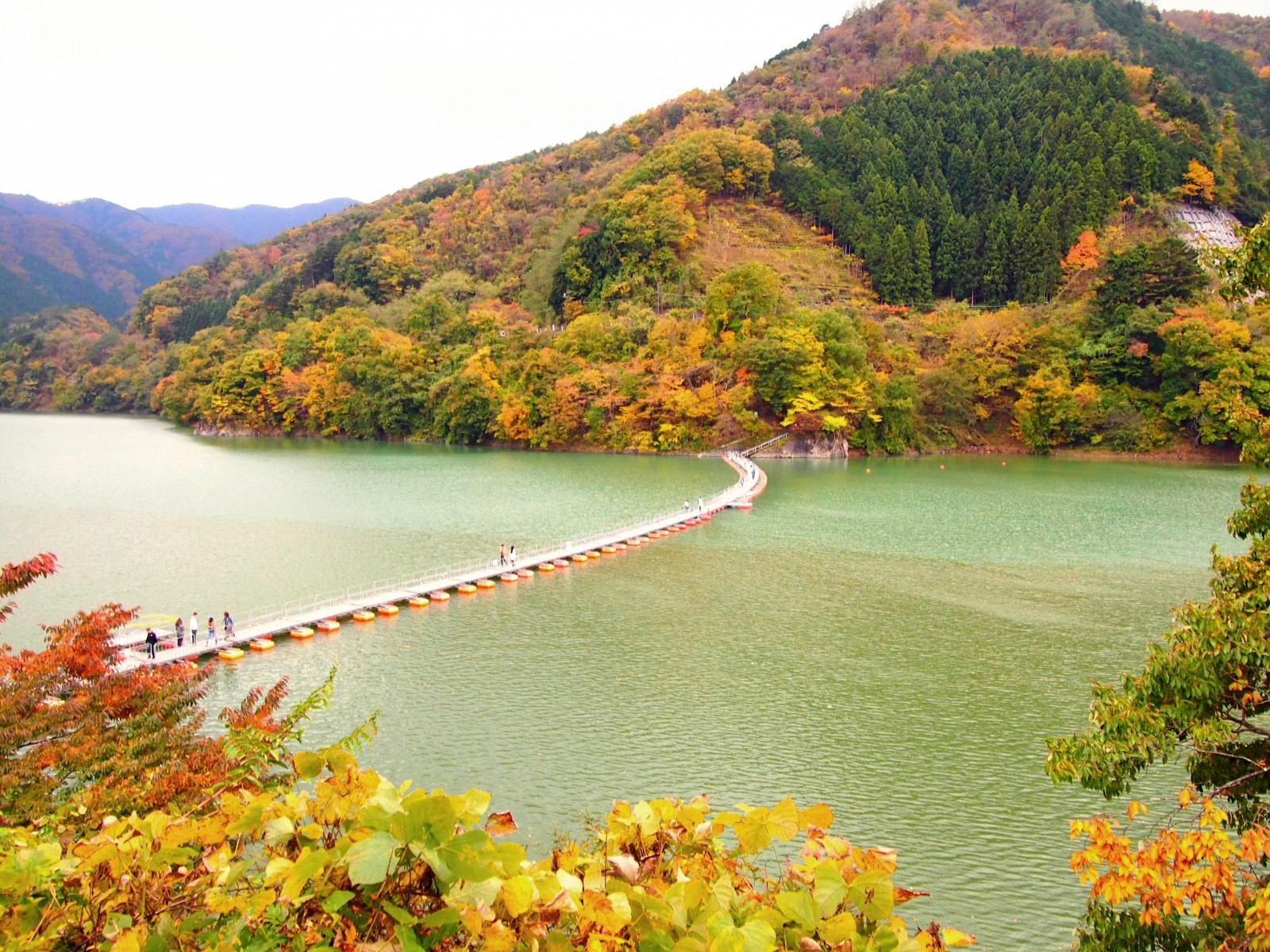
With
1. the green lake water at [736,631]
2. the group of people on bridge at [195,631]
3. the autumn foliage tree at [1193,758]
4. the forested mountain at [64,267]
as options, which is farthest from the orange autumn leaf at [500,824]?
the forested mountain at [64,267]

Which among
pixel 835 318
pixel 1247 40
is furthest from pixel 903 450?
pixel 1247 40

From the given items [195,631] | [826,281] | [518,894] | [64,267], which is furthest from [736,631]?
[64,267]

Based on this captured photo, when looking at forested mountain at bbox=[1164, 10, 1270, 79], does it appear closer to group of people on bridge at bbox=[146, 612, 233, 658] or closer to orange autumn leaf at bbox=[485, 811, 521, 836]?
group of people on bridge at bbox=[146, 612, 233, 658]

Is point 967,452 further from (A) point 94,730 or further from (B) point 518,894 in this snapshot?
(B) point 518,894

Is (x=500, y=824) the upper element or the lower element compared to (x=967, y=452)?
upper

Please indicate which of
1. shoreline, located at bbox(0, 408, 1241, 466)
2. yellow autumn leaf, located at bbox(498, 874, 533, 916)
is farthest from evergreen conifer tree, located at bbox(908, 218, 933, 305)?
yellow autumn leaf, located at bbox(498, 874, 533, 916)

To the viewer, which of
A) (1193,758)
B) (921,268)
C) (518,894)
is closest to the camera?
(518,894)

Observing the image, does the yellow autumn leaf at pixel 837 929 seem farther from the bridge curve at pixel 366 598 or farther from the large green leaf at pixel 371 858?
the bridge curve at pixel 366 598
